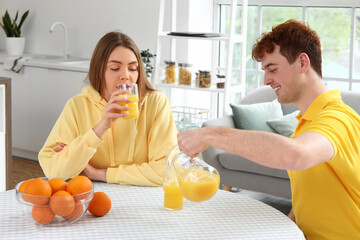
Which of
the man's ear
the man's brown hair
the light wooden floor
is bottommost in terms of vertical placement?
the light wooden floor

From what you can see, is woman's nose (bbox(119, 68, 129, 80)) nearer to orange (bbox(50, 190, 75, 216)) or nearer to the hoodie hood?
the hoodie hood

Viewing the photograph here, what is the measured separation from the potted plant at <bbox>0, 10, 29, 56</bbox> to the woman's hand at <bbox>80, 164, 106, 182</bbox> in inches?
148

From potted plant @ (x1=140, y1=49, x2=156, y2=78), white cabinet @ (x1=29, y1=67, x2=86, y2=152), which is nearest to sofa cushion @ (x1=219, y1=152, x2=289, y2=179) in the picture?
potted plant @ (x1=140, y1=49, x2=156, y2=78)

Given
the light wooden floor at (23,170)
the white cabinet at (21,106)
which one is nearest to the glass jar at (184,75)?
the light wooden floor at (23,170)

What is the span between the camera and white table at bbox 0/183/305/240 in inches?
60.8

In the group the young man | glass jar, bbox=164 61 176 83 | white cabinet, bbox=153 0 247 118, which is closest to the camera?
the young man

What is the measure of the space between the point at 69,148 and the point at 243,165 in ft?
6.04

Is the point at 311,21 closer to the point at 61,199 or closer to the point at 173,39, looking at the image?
the point at 173,39

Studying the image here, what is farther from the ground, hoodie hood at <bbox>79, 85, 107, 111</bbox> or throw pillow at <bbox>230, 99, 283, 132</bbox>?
hoodie hood at <bbox>79, 85, 107, 111</bbox>

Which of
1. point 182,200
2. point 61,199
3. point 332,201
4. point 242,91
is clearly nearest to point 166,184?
point 182,200

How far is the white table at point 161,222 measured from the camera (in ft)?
5.07

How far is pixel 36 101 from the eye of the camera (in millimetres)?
5023

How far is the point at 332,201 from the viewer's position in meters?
1.68

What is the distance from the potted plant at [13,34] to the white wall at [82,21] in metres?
0.17
